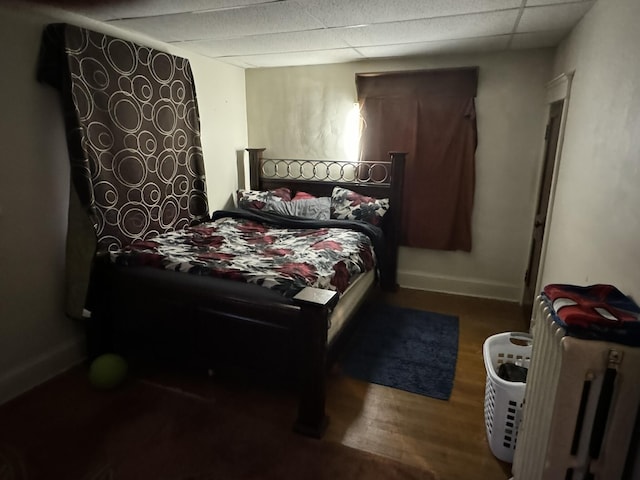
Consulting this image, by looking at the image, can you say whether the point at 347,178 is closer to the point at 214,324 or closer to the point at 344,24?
the point at 344,24

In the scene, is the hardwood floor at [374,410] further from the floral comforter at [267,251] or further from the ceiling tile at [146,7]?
the ceiling tile at [146,7]

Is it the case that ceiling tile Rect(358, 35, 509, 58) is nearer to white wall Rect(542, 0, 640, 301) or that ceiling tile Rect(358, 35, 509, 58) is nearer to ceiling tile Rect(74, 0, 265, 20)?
white wall Rect(542, 0, 640, 301)

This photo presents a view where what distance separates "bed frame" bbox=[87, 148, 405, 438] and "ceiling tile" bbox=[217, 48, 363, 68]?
2.22 meters

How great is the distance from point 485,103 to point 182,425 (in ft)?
10.9

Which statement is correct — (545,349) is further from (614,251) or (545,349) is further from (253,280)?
(253,280)

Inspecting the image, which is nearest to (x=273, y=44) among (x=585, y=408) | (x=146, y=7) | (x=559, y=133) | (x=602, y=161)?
(x=146, y=7)

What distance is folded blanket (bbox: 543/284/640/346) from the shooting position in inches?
44.8

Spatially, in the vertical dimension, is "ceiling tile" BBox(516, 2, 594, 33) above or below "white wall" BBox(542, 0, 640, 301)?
above

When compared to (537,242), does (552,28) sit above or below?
above

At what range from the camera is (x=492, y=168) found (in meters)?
3.47

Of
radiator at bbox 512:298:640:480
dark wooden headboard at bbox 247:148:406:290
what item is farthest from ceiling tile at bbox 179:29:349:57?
radiator at bbox 512:298:640:480

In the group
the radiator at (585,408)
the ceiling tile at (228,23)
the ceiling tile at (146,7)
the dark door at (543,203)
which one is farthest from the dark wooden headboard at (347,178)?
the radiator at (585,408)

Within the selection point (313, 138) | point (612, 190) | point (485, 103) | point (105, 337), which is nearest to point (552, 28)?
point (485, 103)

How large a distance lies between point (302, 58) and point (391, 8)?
147cm
